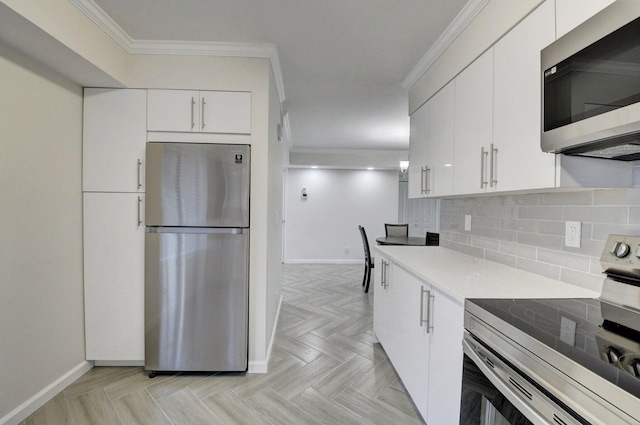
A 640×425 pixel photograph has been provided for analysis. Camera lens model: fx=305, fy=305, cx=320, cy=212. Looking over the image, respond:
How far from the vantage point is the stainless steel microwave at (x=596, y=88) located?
34.2 inches

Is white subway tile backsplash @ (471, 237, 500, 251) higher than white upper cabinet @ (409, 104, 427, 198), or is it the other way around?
white upper cabinet @ (409, 104, 427, 198)

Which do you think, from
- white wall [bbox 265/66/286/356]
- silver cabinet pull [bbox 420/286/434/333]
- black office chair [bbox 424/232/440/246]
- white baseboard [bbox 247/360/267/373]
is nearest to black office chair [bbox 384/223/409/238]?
black office chair [bbox 424/232/440/246]

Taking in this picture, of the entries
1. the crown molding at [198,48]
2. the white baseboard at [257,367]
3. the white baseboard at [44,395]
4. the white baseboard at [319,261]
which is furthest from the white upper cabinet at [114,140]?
the white baseboard at [319,261]

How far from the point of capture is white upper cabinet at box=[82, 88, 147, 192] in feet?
7.23

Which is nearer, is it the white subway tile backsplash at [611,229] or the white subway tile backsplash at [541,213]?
the white subway tile backsplash at [611,229]

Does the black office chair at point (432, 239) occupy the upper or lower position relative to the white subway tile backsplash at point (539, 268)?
lower

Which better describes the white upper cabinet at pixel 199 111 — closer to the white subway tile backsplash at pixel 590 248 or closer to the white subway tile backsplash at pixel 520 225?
the white subway tile backsplash at pixel 520 225

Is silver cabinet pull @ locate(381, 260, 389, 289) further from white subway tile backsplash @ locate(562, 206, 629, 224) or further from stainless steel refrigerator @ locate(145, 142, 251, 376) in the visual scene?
white subway tile backsplash @ locate(562, 206, 629, 224)

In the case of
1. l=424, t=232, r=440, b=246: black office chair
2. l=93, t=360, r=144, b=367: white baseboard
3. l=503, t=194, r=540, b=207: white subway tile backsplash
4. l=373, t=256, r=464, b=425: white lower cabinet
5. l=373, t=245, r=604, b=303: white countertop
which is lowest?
l=93, t=360, r=144, b=367: white baseboard

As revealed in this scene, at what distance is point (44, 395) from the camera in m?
1.91

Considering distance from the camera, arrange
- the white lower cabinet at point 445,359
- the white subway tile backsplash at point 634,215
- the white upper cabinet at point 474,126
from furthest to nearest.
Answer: the white upper cabinet at point 474,126 < the white lower cabinet at point 445,359 < the white subway tile backsplash at point 634,215

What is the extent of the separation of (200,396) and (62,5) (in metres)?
2.43

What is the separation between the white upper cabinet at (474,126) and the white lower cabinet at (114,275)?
2.22 meters

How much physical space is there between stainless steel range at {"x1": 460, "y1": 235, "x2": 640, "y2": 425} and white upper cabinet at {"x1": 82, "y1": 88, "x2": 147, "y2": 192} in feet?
7.59
